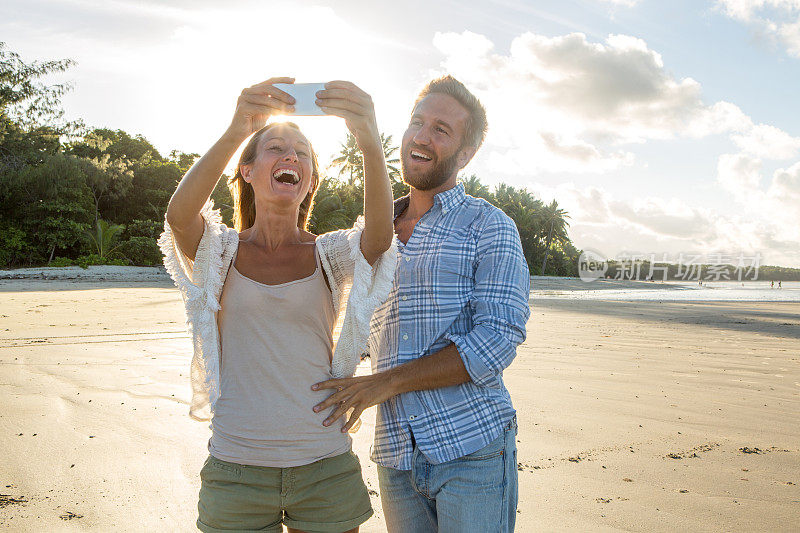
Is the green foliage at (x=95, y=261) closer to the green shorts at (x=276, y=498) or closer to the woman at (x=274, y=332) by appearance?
the woman at (x=274, y=332)

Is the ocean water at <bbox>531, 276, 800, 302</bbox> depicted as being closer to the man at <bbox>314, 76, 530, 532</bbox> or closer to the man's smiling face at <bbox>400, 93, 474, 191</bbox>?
the man's smiling face at <bbox>400, 93, 474, 191</bbox>

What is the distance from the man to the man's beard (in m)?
0.02

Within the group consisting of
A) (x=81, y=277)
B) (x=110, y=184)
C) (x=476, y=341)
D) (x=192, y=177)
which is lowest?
(x=81, y=277)

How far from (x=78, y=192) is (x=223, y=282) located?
29871 mm

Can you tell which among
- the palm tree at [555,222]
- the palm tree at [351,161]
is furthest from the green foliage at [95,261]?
the palm tree at [555,222]

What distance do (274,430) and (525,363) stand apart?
18.5ft

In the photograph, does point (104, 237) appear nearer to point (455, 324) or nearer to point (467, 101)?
point (467, 101)

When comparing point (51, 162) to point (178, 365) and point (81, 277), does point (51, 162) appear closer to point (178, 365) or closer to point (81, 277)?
point (81, 277)

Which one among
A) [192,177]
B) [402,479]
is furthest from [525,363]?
[192,177]

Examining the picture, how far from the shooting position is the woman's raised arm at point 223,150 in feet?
5.52

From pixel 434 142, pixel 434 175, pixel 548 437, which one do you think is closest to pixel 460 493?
pixel 434 175

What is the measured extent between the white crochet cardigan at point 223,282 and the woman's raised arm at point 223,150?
85mm

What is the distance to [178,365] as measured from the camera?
622 centimetres

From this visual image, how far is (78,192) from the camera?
27.7m
